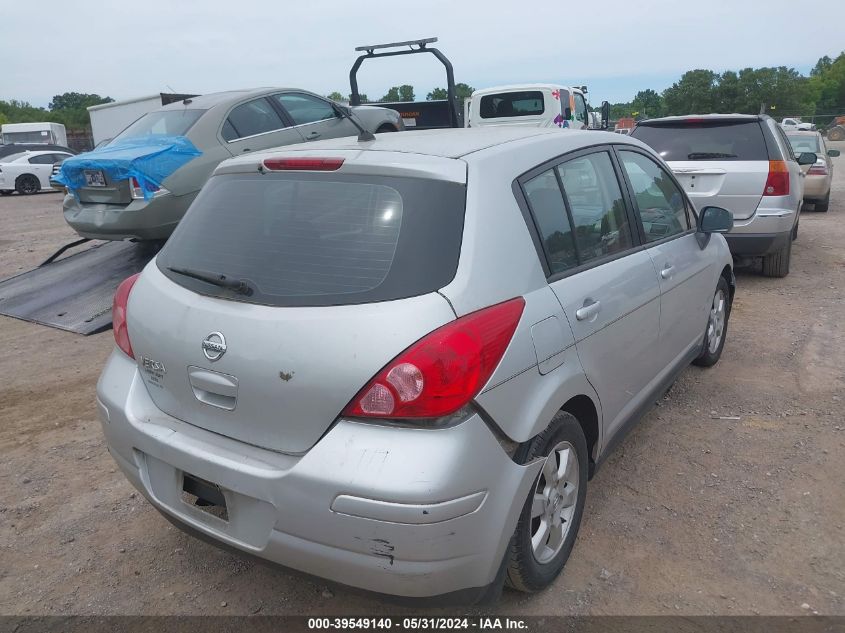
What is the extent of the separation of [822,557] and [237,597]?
2346 mm

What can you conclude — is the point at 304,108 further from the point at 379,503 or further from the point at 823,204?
the point at 823,204

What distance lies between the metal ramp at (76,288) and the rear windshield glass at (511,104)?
351 inches

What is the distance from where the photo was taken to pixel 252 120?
24.0 feet

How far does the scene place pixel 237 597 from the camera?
255cm

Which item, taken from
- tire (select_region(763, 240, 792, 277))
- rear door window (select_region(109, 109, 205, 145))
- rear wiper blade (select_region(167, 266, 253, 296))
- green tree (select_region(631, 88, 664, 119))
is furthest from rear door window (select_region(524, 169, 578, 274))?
green tree (select_region(631, 88, 664, 119))

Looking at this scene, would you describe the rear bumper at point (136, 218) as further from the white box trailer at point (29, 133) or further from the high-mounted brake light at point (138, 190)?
the white box trailer at point (29, 133)

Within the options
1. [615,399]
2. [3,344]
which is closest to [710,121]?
[615,399]

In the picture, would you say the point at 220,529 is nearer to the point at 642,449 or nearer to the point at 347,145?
the point at 347,145

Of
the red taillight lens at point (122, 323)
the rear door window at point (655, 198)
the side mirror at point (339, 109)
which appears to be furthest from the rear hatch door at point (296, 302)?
the side mirror at point (339, 109)

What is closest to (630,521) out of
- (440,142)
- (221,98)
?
(440,142)

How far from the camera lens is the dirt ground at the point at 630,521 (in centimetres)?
252

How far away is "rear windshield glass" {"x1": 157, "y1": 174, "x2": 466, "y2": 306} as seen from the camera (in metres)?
2.07

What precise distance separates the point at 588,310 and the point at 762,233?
4.98 m

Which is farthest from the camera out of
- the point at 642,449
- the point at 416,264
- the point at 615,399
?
the point at 642,449
